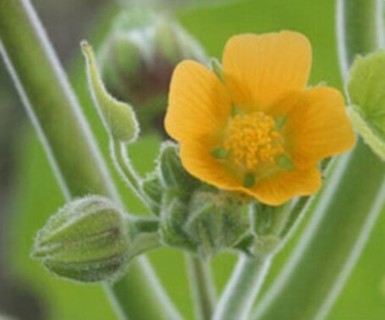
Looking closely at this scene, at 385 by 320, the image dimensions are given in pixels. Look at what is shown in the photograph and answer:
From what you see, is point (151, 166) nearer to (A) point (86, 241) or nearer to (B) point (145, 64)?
(B) point (145, 64)

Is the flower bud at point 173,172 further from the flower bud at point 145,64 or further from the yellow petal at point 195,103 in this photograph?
Answer: the flower bud at point 145,64

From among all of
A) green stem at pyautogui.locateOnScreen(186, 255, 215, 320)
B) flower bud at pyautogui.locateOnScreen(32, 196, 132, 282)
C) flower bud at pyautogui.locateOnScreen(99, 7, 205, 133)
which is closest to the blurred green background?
flower bud at pyautogui.locateOnScreen(99, 7, 205, 133)

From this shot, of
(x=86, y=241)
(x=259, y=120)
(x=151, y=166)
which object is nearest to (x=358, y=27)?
(x=259, y=120)

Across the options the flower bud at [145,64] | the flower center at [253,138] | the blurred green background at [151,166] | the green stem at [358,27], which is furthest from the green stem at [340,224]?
the blurred green background at [151,166]

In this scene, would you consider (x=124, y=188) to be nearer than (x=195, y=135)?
No

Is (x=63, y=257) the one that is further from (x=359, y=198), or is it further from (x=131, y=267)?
(x=359, y=198)

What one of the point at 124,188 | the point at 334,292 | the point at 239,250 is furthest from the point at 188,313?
the point at 239,250
